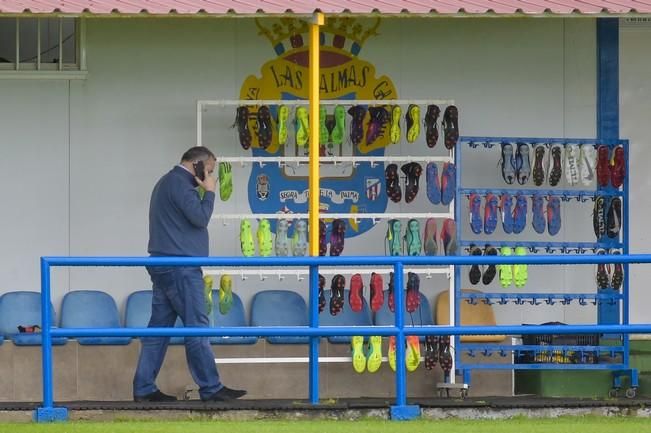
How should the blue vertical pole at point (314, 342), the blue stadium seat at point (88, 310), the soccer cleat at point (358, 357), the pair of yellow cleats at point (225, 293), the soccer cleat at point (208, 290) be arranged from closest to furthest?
the blue vertical pole at point (314, 342)
the soccer cleat at point (208, 290)
the soccer cleat at point (358, 357)
the pair of yellow cleats at point (225, 293)
the blue stadium seat at point (88, 310)

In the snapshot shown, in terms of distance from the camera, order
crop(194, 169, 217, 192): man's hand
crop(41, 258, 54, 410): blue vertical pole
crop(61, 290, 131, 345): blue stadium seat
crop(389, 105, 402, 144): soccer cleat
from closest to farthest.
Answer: crop(41, 258, 54, 410): blue vertical pole, crop(194, 169, 217, 192): man's hand, crop(389, 105, 402, 144): soccer cleat, crop(61, 290, 131, 345): blue stadium seat

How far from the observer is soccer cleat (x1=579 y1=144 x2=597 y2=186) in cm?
1375

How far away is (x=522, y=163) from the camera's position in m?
13.8

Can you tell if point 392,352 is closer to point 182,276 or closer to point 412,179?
point 412,179

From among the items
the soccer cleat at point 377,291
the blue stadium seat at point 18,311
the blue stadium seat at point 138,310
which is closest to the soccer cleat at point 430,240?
the soccer cleat at point 377,291

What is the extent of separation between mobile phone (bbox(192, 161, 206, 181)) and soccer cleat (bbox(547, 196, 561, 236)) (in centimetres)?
307

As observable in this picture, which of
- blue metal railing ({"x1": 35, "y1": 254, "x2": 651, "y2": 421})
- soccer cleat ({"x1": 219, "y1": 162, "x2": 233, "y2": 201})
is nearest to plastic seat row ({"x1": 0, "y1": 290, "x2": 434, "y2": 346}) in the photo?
soccer cleat ({"x1": 219, "y1": 162, "x2": 233, "y2": 201})

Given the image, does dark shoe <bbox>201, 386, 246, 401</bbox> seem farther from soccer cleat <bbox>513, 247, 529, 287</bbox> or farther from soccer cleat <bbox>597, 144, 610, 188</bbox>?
soccer cleat <bbox>597, 144, 610, 188</bbox>

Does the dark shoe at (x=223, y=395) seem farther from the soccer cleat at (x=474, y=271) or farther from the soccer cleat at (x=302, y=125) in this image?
the soccer cleat at (x=474, y=271)

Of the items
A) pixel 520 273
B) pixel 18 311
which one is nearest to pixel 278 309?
pixel 520 273

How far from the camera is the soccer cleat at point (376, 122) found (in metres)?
13.6

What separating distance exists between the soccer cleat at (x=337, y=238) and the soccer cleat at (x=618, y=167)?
2.11 metres

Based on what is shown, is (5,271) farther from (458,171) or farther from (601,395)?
(601,395)

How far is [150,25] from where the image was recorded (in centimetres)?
1405
